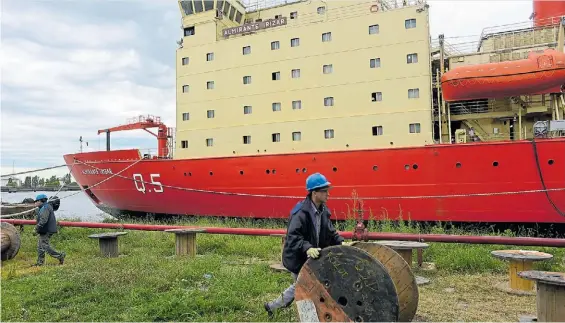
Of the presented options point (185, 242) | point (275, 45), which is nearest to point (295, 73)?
point (275, 45)

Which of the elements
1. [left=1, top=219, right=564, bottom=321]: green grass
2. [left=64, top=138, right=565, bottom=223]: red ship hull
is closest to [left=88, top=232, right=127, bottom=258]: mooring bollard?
[left=1, top=219, right=564, bottom=321]: green grass

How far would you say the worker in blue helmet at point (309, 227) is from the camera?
348 cm

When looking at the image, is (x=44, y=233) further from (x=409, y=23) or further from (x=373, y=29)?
(x=409, y=23)

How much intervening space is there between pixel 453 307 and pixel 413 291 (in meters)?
0.98

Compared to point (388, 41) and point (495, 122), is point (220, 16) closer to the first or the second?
point (388, 41)

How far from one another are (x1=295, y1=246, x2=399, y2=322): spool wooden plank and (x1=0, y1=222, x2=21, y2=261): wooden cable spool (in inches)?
244

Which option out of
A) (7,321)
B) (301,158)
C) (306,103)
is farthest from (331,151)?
(7,321)

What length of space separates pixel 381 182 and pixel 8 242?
9.38m

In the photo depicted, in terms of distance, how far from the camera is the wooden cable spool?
23.4 ft

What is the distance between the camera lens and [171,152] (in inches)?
683

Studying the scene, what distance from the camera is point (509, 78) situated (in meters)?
11.0

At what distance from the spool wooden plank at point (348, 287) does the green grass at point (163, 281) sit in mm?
805

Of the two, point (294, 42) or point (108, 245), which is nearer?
point (108, 245)

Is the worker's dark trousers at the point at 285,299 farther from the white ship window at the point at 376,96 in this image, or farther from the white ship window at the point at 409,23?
the white ship window at the point at 409,23
